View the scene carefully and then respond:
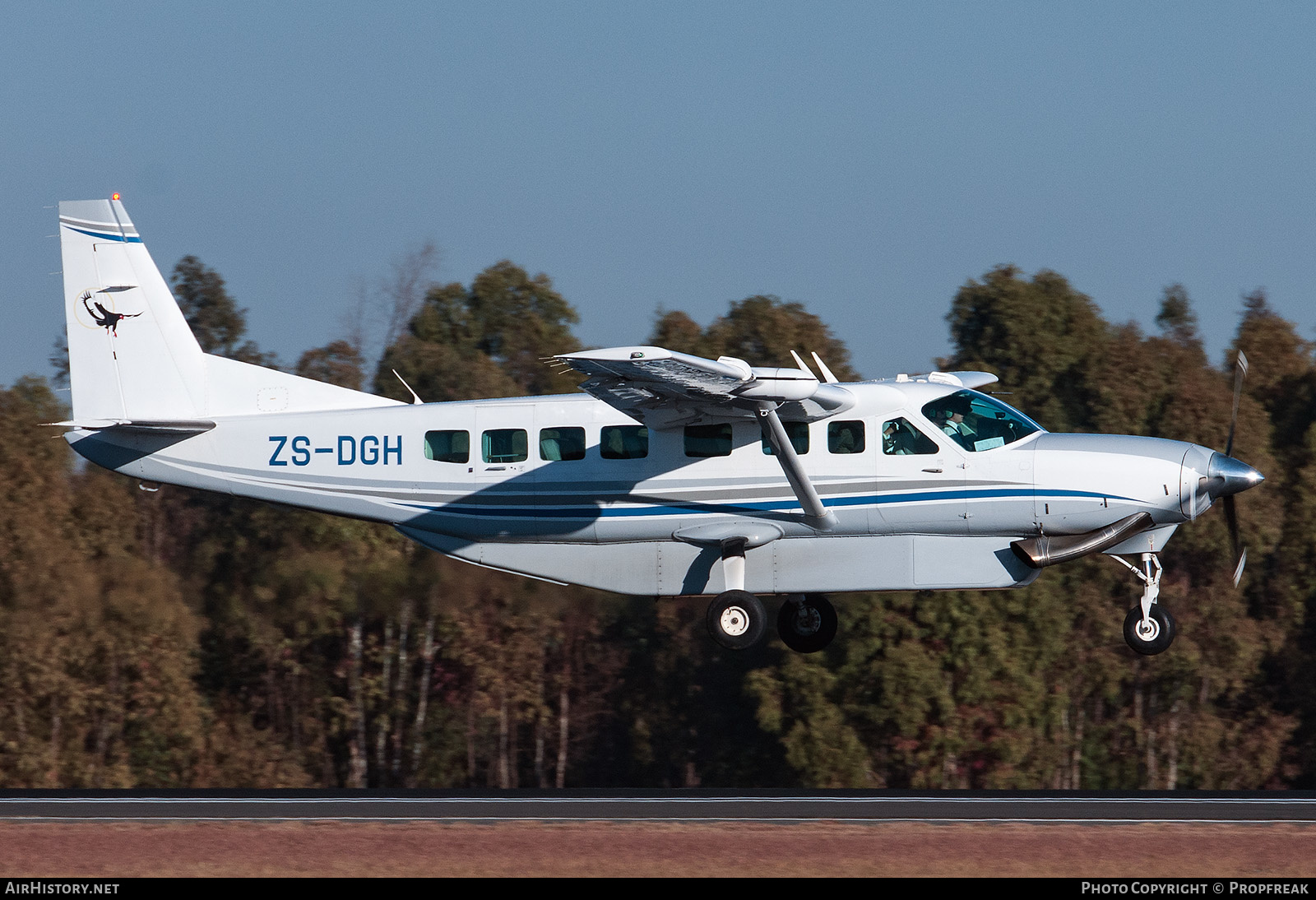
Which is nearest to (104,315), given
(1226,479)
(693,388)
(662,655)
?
(693,388)

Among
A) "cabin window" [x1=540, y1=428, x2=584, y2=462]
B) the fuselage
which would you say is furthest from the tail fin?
"cabin window" [x1=540, y1=428, x2=584, y2=462]

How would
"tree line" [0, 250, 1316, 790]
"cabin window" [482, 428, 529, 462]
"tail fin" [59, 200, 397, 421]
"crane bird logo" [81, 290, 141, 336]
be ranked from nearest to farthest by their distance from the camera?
1. "cabin window" [482, 428, 529, 462]
2. "tail fin" [59, 200, 397, 421]
3. "crane bird logo" [81, 290, 141, 336]
4. "tree line" [0, 250, 1316, 790]

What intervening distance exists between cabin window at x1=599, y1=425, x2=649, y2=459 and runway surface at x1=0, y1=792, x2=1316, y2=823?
4199mm

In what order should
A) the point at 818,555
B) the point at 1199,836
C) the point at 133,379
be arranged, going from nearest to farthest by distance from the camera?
the point at 1199,836
the point at 818,555
the point at 133,379

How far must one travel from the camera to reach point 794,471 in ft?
56.4

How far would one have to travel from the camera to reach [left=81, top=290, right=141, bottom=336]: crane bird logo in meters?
19.6

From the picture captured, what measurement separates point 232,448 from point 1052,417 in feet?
97.4

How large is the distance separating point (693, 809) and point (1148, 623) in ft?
18.9

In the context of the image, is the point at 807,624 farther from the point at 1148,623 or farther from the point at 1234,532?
the point at 1234,532

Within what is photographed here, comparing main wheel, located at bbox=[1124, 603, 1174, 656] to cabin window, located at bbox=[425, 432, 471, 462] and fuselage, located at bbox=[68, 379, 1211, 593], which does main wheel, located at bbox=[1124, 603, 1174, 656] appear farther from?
cabin window, located at bbox=[425, 432, 471, 462]

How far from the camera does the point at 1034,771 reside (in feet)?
128

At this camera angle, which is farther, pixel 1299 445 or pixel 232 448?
pixel 1299 445
